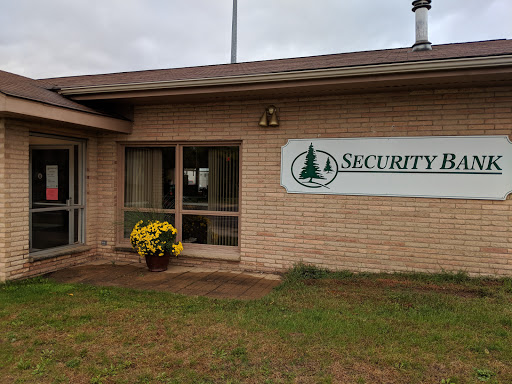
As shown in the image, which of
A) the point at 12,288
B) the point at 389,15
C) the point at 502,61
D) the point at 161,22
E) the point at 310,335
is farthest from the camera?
the point at 161,22

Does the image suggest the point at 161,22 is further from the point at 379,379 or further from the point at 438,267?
the point at 379,379

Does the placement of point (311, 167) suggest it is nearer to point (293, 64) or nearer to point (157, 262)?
point (293, 64)

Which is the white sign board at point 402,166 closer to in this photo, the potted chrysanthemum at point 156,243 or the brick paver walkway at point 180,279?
the brick paver walkway at point 180,279

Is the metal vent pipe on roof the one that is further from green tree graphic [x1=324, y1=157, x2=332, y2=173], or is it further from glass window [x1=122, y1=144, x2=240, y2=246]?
glass window [x1=122, y1=144, x2=240, y2=246]

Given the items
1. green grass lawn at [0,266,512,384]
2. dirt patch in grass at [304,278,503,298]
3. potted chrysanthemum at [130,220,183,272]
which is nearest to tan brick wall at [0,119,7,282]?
green grass lawn at [0,266,512,384]

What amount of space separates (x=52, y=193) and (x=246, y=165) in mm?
3439

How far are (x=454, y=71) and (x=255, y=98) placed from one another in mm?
2993

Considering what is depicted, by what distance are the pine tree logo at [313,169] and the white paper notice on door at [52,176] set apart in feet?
13.7

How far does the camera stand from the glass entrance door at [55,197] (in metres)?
6.58

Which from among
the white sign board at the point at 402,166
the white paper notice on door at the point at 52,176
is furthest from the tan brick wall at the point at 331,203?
the white paper notice on door at the point at 52,176

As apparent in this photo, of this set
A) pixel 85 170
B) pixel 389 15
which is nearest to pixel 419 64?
pixel 85 170

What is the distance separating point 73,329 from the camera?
409 cm

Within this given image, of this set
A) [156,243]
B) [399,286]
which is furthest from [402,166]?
[156,243]

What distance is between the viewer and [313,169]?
21.1 feet
